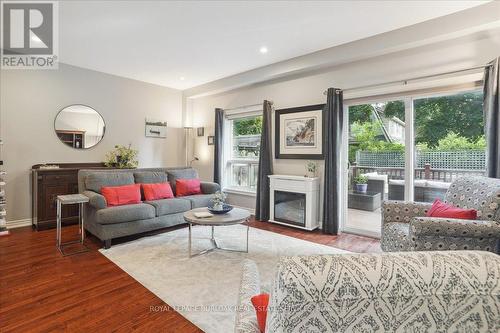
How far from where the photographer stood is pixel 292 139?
448 centimetres

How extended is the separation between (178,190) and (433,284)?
413 cm

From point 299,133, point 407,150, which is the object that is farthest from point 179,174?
point 407,150

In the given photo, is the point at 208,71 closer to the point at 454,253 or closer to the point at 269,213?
the point at 269,213

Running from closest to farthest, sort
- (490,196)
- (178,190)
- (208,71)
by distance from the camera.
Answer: (490,196) < (178,190) < (208,71)

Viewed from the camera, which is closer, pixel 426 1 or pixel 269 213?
pixel 426 1

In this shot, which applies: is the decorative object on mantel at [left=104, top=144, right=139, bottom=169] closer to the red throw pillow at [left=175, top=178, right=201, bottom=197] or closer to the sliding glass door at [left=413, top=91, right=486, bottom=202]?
the red throw pillow at [left=175, top=178, right=201, bottom=197]

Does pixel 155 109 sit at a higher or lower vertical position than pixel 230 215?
higher

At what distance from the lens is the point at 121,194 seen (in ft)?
11.7

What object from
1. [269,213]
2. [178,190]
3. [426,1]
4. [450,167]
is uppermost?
[426,1]

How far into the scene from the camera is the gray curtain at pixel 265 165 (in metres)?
4.65

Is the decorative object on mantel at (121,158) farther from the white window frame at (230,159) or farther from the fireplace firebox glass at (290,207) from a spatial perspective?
the fireplace firebox glass at (290,207)

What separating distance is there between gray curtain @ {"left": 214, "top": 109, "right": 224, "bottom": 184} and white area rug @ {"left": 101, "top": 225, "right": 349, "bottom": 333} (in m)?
1.72

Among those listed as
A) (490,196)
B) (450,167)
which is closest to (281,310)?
(490,196)

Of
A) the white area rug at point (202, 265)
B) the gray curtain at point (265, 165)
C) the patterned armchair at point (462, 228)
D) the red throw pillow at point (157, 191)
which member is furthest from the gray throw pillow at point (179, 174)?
the patterned armchair at point (462, 228)
